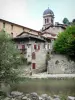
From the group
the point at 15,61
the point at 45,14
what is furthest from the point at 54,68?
the point at 45,14

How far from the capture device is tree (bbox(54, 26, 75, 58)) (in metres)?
55.8

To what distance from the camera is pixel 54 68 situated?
5575cm

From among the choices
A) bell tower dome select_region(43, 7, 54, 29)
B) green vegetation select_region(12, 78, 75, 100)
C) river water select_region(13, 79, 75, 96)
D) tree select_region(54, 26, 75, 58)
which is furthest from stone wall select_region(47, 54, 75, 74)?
bell tower dome select_region(43, 7, 54, 29)

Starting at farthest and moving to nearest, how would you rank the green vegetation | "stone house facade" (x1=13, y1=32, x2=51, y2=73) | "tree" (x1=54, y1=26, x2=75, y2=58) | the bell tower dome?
the bell tower dome < "stone house facade" (x1=13, y1=32, x2=51, y2=73) < "tree" (x1=54, y1=26, x2=75, y2=58) < the green vegetation

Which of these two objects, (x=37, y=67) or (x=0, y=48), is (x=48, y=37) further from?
(x=0, y=48)

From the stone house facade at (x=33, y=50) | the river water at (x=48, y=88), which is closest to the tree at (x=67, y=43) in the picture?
the stone house facade at (x=33, y=50)

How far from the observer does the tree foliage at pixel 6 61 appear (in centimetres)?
2248

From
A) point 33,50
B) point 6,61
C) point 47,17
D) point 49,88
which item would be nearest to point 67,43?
point 33,50

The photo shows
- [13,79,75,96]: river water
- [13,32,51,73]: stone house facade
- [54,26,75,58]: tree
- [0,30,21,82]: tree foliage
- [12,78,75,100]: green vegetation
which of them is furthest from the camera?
[13,32,51,73]: stone house facade

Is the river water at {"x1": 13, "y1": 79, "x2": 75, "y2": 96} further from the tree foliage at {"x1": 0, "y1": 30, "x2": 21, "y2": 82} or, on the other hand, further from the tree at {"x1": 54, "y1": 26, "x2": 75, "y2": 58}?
the tree at {"x1": 54, "y1": 26, "x2": 75, "y2": 58}

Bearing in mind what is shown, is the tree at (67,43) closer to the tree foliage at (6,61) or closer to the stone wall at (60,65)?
the stone wall at (60,65)

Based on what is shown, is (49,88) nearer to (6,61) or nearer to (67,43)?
(6,61)

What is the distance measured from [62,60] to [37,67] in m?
6.24

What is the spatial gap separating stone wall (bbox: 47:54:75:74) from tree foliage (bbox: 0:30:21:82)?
1234 inches
